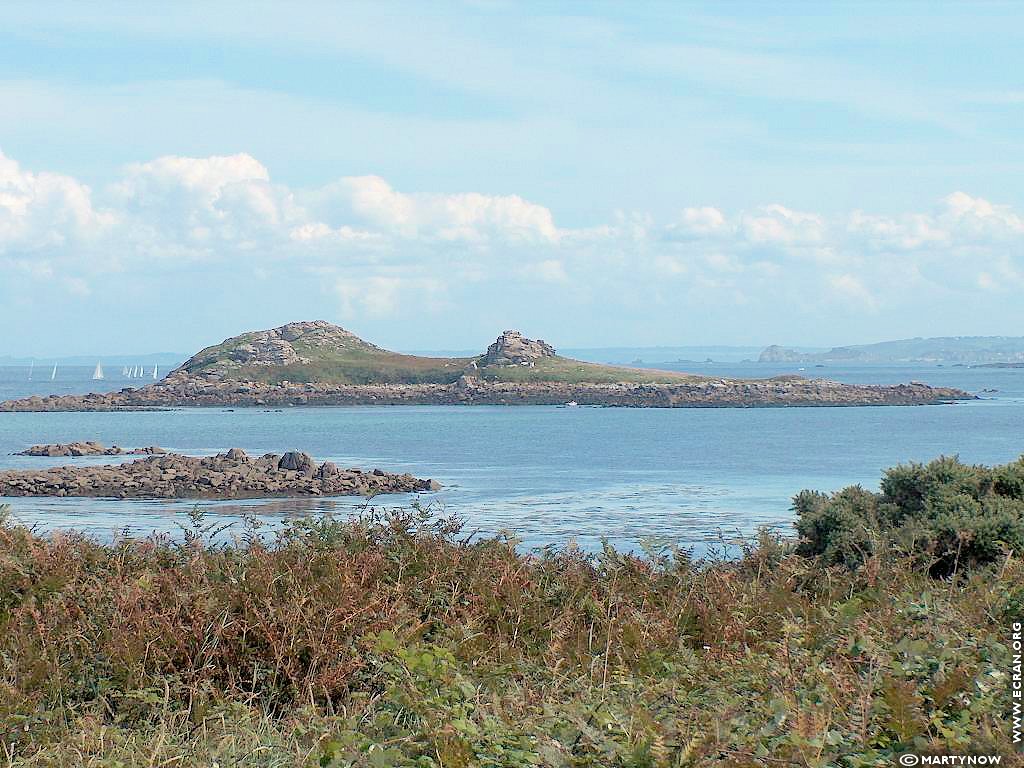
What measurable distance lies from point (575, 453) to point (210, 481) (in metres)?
22.3

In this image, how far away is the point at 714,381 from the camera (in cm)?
13112

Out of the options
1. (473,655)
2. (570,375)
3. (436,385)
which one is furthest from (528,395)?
(473,655)

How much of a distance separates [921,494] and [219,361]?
139103 mm

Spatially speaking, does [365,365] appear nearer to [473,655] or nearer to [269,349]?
[269,349]

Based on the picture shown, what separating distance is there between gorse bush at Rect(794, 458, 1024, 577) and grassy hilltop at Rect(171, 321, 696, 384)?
118231 millimetres

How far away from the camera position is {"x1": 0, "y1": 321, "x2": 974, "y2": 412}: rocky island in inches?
4648

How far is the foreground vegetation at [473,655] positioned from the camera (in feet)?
16.0

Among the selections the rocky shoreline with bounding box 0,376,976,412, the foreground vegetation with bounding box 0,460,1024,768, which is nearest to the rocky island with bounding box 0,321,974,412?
the rocky shoreline with bounding box 0,376,976,412

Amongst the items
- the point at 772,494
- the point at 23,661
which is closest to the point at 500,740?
the point at 23,661

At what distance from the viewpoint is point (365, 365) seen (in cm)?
14350

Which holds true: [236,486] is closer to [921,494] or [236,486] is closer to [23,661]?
[921,494]

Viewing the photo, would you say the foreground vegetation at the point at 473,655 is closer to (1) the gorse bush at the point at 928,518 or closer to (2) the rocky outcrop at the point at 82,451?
(1) the gorse bush at the point at 928,518

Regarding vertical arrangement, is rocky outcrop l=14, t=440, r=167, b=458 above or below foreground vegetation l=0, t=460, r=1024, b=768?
below

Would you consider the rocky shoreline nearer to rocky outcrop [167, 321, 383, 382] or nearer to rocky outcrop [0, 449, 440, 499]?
rocky outcrop [167, 321, 383, 382]
